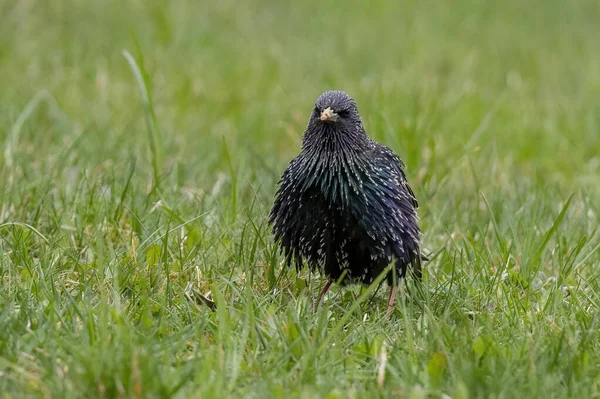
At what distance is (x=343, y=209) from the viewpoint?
4.04 metres

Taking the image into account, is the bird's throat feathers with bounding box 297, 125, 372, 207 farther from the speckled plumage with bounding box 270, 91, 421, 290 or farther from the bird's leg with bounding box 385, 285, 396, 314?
the bird's leg with bounding box 385, 285, 396, 314

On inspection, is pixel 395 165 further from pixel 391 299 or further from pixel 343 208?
pixel 391 299

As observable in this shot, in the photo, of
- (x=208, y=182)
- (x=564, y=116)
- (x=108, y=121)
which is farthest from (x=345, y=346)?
(x=564, y=116)

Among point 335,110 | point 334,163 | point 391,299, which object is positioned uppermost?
point 335,110

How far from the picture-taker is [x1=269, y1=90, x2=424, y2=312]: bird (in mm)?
4062

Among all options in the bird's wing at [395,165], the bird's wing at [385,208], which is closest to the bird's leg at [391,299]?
the bird's wing at [385,208]

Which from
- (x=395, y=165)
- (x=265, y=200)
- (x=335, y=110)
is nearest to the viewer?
(x=335, y=110)

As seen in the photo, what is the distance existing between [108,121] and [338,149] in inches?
126

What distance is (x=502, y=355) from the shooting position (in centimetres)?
336

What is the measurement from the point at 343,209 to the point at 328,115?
418 mm

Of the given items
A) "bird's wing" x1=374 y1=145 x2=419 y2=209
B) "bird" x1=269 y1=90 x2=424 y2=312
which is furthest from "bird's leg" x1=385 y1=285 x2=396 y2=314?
"bird's wing" x1=374 y1=145 x2=419 y2=209

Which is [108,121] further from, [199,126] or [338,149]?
[338,149]

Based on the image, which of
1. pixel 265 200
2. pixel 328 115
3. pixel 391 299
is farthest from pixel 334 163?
pixel 265 200

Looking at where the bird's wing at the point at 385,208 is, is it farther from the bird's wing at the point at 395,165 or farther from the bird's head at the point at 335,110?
the bird's head at the point at 335,110
